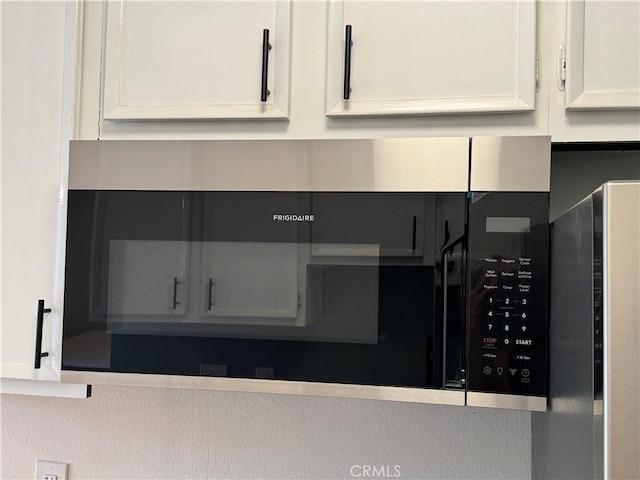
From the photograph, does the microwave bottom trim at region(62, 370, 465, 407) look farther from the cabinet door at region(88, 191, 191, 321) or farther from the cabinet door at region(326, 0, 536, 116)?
the cabinet door at region(326, 0, 536, 116)

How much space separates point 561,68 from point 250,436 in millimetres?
886

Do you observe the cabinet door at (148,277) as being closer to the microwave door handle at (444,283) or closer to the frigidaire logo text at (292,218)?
the frigidaire logo text at (292,218)

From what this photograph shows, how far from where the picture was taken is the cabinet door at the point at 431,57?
30.1 inches

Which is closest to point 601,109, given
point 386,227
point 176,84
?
point 386,227

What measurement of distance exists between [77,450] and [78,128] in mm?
723

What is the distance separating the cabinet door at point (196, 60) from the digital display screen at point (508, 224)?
1.13 ft

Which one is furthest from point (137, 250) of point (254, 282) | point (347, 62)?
point (347, 62)

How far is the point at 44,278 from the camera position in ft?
2.85

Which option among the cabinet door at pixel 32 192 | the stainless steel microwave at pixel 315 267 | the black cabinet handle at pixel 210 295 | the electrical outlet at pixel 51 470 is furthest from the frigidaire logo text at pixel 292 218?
the electrical outlet at pixel 51 470

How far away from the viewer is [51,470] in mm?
1164

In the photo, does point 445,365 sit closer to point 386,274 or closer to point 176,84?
point 386,274

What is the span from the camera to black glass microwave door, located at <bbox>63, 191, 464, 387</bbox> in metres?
0.73

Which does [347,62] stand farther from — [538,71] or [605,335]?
[605,335]

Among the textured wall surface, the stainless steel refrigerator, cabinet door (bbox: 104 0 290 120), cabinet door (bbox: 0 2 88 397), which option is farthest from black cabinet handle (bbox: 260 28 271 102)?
the textured wall surface
